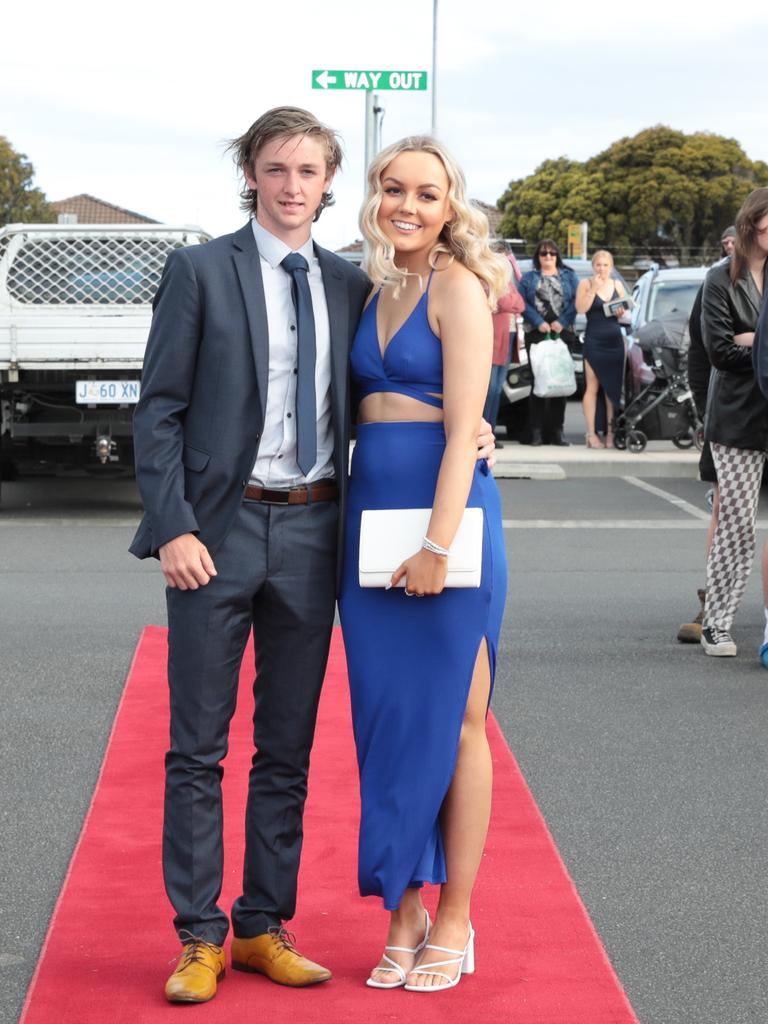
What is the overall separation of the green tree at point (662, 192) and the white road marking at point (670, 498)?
65772 millimetres

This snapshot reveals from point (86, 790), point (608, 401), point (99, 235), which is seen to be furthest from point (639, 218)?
point (86, 790)

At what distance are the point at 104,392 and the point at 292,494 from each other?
8.14 metres

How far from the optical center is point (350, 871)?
4.70 meters

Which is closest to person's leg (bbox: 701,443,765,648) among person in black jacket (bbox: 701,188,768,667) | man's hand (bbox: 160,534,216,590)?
person in black jacket (bbox: 701,188,768,667)

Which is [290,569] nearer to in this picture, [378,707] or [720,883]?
[378,707]

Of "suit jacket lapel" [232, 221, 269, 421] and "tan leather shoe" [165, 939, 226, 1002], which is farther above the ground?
"suit jacket lapel" [232, 221, 269, 421]

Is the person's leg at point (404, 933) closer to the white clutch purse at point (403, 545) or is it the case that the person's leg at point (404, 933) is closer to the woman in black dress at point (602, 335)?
the white clutch purse at point (403, 545)

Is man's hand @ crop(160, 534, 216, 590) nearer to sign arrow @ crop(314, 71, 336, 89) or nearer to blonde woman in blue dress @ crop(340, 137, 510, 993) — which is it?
blonde woman in blue dress @ crop(340, 137, 510, 993)

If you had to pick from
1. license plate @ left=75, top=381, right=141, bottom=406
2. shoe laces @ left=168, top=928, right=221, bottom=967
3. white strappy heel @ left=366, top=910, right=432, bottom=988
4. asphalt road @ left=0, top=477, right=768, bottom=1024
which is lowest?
asphalt road @ left=0, top=477, right=768, bottom=1024

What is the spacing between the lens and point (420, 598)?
3816mm

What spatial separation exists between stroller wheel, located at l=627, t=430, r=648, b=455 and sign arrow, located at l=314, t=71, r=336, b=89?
4.79 meters

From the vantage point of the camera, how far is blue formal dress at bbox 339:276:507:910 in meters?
3.80

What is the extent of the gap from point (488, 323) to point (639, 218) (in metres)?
80.7

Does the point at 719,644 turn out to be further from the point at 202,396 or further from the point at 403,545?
the point at 202,396
